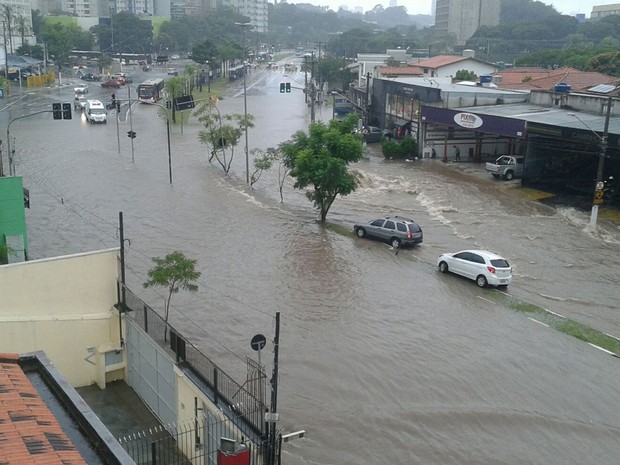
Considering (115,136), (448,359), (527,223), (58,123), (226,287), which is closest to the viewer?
(448,359)

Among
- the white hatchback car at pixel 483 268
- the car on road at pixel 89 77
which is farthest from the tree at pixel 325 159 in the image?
the car on road at pixel 89 77

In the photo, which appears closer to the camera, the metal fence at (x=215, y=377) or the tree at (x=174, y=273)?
the metal fence at (x=215, y=377)

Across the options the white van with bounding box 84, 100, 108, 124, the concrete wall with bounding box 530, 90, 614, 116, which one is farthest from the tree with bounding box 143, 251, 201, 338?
the white van with bounding box 84, 100, 108, 124

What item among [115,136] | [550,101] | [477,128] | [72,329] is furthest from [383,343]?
[115,136]

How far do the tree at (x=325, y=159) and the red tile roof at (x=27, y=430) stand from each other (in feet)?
64.0

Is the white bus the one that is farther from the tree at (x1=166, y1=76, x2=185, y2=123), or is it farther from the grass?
the grass

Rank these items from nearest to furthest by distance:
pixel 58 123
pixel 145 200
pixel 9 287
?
1. pixel 9 287
2. pixel 145 200
3. pixel 58 123

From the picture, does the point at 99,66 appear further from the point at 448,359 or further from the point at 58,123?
the point at 448,359

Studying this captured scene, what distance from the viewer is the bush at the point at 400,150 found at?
47594 millimetres

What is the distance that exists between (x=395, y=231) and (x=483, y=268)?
17.5 feet

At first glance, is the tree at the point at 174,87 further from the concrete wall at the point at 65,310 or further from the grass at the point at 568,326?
the concrete wall at the point at 65,310

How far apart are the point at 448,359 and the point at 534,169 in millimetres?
23809

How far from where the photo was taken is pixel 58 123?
59.5 meters

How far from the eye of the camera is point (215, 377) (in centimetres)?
1263
